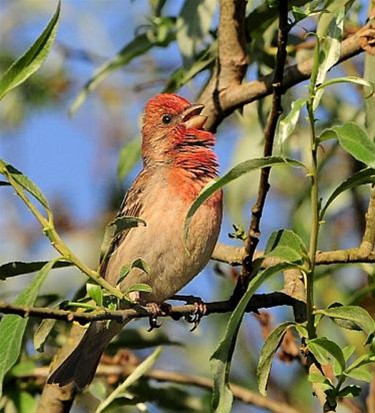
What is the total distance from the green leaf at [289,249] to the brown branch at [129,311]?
523 mm

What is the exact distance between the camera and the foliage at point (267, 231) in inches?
123

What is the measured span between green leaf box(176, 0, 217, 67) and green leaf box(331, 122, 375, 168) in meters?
2.23

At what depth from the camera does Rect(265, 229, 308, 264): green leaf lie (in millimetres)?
3158

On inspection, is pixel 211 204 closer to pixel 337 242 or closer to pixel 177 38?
pixel 177 38

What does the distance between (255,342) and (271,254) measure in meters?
3.97

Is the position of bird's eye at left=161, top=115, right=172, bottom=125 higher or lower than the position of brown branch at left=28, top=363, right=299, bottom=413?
higher

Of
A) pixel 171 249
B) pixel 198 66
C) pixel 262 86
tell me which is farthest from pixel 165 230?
pixel 198 66

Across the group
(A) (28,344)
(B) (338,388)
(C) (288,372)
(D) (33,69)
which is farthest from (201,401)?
(D) (33,69)

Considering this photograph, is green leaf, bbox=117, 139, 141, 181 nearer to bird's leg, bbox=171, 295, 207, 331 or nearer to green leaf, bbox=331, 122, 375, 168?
bird's leg, bbox=171, 295, 207, 331

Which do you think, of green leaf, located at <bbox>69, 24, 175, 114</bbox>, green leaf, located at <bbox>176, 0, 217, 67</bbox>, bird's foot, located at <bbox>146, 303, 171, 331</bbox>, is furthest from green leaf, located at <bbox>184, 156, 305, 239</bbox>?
green leaf, located at <bbox>69, 24, 175, 114</bbox>

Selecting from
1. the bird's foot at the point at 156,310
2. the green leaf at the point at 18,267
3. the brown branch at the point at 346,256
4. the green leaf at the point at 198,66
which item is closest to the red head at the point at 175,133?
the green leaf at the point at 198,66

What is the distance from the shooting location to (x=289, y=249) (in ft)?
10.4

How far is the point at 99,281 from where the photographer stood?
3.24m

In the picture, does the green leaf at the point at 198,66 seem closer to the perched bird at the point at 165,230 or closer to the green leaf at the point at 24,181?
the perched bird at the point at 165,230
